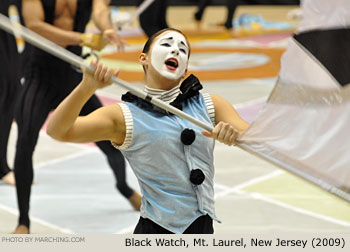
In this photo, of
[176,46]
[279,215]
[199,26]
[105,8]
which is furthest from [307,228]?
[199,26]

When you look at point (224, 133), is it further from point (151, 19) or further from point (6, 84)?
point (151, 19)

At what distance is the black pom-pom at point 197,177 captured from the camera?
3230 millimetres

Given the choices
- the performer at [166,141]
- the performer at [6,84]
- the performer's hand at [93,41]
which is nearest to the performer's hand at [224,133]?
the performer at [166,141]

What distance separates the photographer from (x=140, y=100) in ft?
10.8

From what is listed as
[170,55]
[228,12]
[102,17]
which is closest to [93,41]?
[102,17]

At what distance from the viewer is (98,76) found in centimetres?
296

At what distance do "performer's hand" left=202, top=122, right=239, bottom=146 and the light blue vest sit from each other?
20cm

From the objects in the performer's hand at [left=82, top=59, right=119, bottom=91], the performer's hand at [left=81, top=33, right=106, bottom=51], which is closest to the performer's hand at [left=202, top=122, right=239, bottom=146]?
the performer's hand at [left=82, top=59, right=119, bottom=91]

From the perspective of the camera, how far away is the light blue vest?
324cm

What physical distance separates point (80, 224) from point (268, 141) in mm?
2493

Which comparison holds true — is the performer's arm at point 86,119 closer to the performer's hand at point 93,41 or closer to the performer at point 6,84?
the performer's hand at point 93,41

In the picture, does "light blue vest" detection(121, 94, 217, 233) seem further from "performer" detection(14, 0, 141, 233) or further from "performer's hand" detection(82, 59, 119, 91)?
"performer" detection(14, 0, 141, 233)

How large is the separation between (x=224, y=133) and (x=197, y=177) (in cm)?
27

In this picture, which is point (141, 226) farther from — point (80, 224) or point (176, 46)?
point (80, 224)
